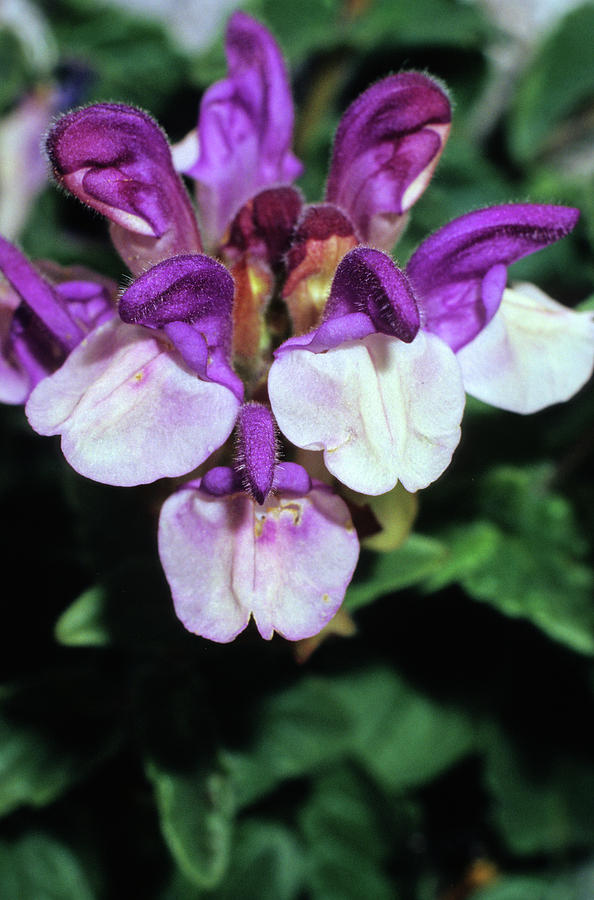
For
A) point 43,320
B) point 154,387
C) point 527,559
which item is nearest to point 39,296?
point 43,320

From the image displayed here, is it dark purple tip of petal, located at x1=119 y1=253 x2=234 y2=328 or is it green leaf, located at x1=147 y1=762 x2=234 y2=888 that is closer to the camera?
dark purple tip of petal, located at x1=119 y1=253 x2=234 y2=328

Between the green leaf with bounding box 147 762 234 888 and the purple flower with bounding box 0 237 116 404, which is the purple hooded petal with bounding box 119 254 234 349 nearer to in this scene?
the purple flower with bounding box 0 237 116 404

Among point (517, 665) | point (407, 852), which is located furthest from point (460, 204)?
point (407, 852)

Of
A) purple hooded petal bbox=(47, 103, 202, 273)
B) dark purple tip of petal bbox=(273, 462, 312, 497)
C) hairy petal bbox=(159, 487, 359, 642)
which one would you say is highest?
purple hooded petal bbox=(47, 103, 202, 273)

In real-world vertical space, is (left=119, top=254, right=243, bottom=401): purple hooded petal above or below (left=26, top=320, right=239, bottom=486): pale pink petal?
above

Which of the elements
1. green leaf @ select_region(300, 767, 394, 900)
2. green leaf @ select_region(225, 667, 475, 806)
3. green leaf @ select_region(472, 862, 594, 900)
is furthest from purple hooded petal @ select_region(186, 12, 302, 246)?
green leaf @ select_region(472, 862, 594, 900)

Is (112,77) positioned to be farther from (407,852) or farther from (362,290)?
(407,852)

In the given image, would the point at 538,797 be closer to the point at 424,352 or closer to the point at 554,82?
the point at 424,352
